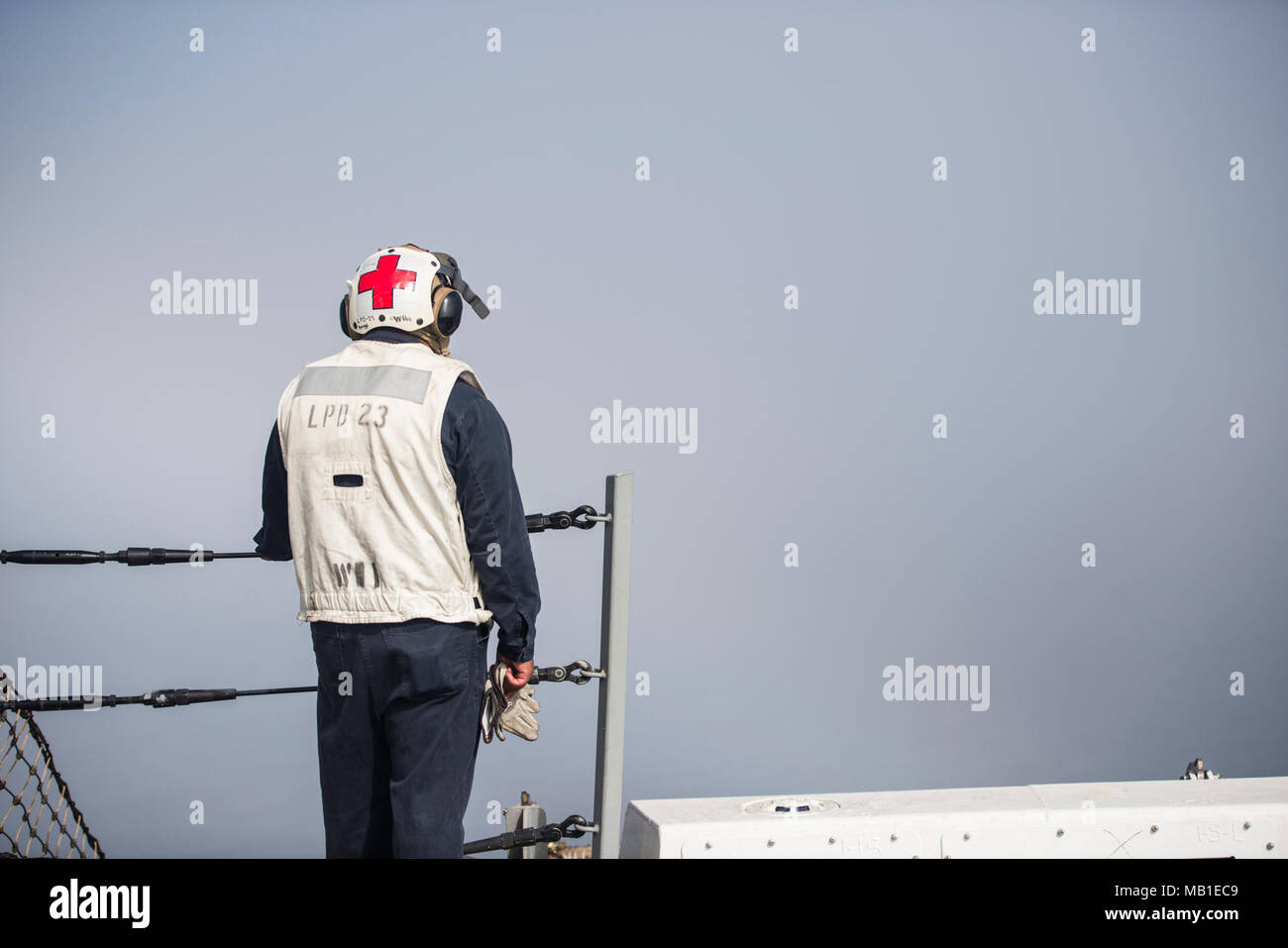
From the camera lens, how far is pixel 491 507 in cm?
207

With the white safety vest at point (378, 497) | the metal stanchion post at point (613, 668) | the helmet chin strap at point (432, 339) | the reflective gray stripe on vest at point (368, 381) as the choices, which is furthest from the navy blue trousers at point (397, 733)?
the helmet chin strap at point (432, 339)

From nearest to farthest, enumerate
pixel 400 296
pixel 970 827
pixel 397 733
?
pixel 397 733 < pixel 400 296 < pixel 970 827

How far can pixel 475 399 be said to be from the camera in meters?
2.09

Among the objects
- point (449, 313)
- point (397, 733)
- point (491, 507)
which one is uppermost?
point (449, 313)

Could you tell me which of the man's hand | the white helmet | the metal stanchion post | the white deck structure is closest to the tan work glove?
the man's hand

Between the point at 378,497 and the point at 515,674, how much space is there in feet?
1.36

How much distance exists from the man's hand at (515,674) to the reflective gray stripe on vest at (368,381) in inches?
20.1

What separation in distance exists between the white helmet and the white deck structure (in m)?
1.03

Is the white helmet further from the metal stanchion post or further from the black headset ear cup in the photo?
the metal stanchion post

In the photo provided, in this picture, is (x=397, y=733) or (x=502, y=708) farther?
(x=502, y=708)

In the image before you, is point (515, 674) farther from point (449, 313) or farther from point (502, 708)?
point (449, 313)

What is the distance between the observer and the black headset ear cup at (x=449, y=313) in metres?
2.20

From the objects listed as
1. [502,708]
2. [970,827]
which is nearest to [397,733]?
[502,708]
